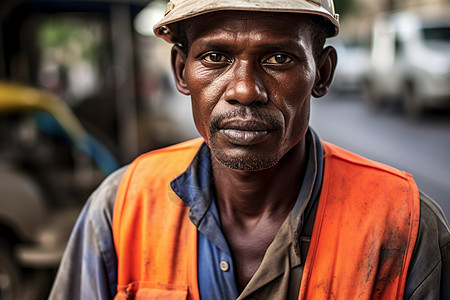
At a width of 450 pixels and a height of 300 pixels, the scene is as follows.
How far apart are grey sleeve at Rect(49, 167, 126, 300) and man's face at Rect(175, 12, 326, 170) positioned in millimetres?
452

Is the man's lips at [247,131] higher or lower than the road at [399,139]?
higher

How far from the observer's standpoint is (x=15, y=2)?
6125 mm

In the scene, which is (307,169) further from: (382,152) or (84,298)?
(382,152)

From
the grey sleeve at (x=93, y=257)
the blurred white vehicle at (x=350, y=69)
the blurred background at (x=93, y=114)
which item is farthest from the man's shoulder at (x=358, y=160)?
the blurred white vehicle at (x=350, y=69)

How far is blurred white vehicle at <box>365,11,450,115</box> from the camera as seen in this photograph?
1073cm

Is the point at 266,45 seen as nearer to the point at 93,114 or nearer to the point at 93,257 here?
the point at 93,257

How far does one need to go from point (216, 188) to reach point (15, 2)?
5359mm

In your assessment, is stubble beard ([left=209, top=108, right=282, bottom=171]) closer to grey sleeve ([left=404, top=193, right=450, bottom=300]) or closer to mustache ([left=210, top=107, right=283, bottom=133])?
mustache ([left=210, top=107, right=283, bottom=133])

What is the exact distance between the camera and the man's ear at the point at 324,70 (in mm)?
1657

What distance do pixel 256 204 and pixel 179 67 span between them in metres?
0.52

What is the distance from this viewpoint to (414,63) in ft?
36.8

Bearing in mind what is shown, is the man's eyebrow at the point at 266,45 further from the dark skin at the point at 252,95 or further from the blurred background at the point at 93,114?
the blurred background at the point at 93,114

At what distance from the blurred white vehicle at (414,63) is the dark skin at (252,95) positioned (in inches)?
394

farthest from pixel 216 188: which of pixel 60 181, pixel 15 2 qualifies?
pixel 15 2
